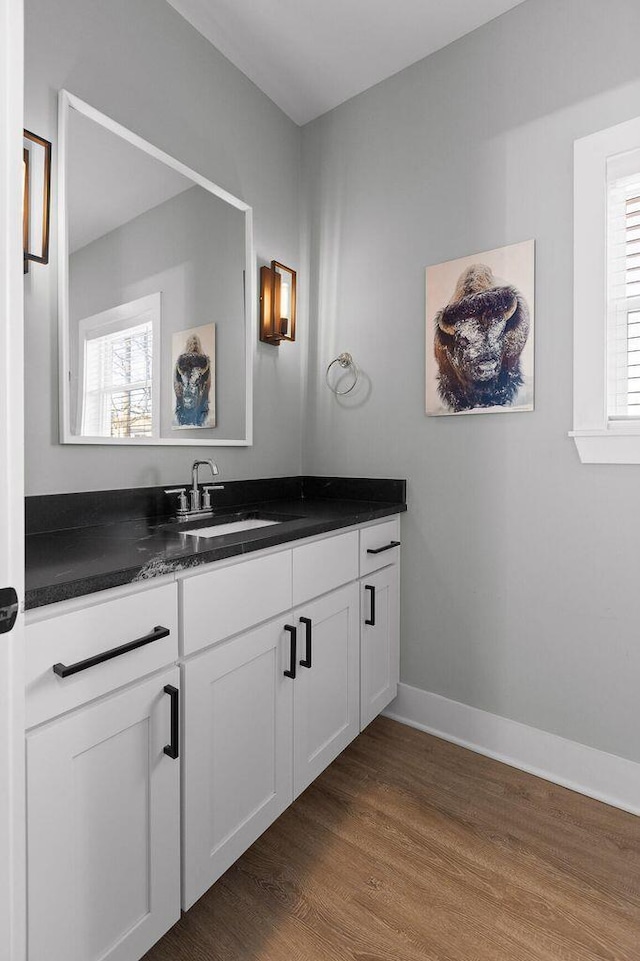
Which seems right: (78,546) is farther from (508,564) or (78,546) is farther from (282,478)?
(508,564)

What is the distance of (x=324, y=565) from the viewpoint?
1654 millimetres

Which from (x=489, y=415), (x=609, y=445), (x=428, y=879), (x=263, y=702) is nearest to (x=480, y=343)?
(x=489, y=415)

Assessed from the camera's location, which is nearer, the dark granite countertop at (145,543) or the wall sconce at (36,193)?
the dark granite countertop at (145,543)

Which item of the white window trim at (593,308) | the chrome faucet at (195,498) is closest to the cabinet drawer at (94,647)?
the chrome faucet at (195,498)

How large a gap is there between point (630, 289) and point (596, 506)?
0.72 meters

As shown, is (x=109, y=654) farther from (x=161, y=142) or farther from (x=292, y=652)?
(x=161, y=142)

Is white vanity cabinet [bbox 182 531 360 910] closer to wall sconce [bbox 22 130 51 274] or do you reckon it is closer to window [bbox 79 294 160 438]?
window [bbox 79 294 160 438]

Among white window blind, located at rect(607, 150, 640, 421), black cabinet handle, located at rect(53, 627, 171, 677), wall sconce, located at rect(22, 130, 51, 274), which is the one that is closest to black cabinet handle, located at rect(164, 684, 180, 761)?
black cabinet handle, located at rect(53, 627, 171, 677)

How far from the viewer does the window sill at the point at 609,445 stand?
5.35ft

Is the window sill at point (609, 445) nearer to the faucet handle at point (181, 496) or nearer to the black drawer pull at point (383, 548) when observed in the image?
the black drawer pull at point (383, 548)

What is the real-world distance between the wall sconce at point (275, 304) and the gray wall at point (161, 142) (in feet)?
0.24

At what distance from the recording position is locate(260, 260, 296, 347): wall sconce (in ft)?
7.33

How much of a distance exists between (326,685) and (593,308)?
1.53m

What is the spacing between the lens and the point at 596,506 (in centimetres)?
173
